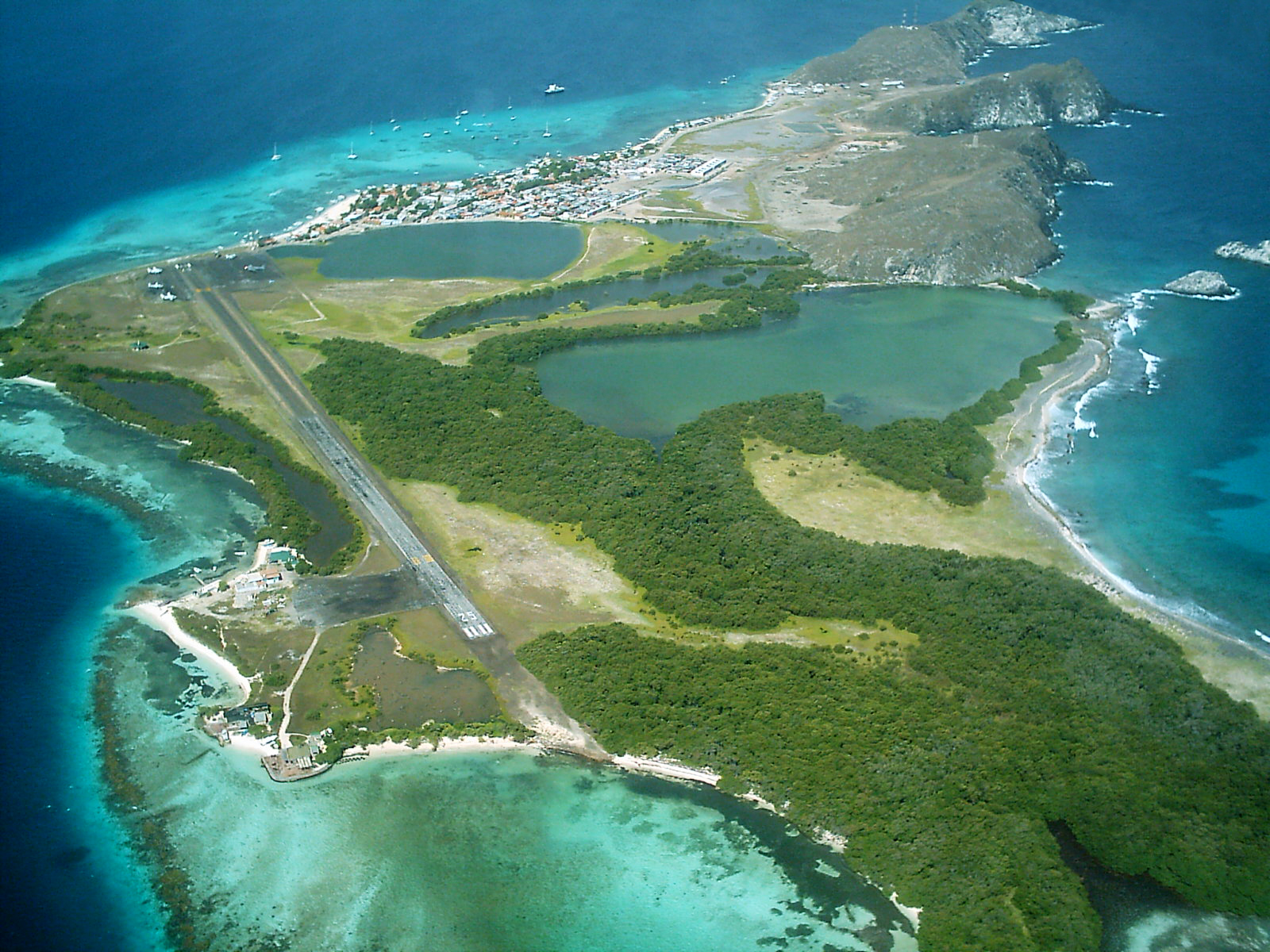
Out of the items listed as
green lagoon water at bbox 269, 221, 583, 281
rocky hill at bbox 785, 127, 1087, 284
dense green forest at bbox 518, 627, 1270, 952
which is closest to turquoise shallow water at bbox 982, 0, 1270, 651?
rocky hill at bbox 785, 127, 1087, 284

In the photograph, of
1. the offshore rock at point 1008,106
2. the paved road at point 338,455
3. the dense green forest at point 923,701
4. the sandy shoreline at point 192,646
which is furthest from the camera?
the offshore rock at point 1008,106

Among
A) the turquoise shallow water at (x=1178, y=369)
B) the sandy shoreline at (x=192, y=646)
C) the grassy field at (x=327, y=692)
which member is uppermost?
the sandy shoreline at (x=192, y=646)

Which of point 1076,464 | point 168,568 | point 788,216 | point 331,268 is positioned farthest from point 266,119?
point 1076,464

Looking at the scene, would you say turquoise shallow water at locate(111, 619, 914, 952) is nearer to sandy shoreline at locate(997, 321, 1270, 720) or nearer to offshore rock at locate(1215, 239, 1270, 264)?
sandy shoreline at locate(997, 321, 1270, 720)

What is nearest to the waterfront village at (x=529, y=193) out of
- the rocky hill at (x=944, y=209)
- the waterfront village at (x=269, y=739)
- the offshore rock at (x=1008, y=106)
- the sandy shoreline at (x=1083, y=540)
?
the rocky hill at (x=944, y=209)

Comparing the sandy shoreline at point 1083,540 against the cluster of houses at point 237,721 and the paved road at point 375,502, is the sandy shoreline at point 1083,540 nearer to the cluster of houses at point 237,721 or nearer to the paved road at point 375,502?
the paved road at point 375,502

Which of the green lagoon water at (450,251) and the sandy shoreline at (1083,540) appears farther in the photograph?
the green lagoon water at (450,251)

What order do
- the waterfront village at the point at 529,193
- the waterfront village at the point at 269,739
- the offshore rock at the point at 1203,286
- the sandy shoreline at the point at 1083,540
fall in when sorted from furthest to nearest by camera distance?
the waterfront village at the point at 529,193 → the offshore rock at the point at 1203,286 → the sandy shoreline at the point at 1083,540 → the waterfront village at the point at 269,739

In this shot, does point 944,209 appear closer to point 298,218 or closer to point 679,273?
point 679,273
